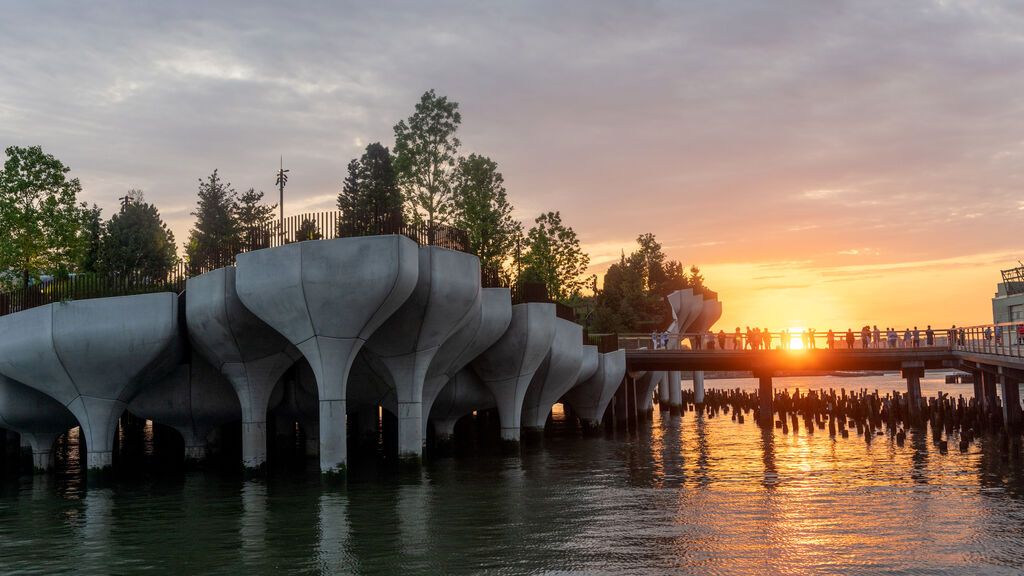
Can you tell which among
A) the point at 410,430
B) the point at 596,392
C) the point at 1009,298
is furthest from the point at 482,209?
the point at 1009,298

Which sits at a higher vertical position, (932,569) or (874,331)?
(874,331)

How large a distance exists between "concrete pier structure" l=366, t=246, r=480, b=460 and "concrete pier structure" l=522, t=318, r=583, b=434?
12353 millimetres

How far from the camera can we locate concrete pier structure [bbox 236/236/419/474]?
98.8 feet

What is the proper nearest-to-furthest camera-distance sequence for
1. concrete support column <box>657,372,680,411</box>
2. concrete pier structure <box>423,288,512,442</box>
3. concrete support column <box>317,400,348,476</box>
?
concrete support column <box>317,400,348,476</box> < concrete pier structure <box>423,288,512,442</box> < concrete support column <box>657,372,680,411</box>

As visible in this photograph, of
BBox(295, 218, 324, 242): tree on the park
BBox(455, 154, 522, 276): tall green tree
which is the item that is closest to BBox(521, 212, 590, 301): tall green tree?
BBox(455, 154, 522, 276): tall green tree

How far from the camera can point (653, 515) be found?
24.5 meters

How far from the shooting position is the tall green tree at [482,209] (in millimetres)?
66625

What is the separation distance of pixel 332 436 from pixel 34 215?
109 ft

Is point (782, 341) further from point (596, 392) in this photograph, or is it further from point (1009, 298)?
point (1009, 298)

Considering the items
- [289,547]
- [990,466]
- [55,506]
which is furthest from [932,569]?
[55,506]

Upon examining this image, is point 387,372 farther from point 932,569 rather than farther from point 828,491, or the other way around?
point 932,569

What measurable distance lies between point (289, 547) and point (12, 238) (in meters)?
42.7

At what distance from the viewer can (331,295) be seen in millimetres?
30281

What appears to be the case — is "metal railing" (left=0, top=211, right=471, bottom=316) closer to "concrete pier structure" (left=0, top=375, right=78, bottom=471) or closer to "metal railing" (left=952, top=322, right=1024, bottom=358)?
"concrete pier structure" (left=0, top=375, right=78, bottom=471)
